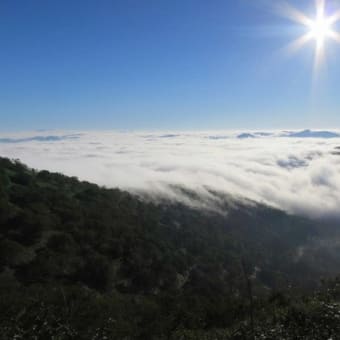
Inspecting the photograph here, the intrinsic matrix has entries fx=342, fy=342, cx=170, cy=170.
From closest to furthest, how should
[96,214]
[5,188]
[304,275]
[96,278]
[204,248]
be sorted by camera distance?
[96,278]
[5,188]
[96,214]
[204,248]
[304,275]

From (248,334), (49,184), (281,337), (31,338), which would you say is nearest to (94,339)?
(31,338)

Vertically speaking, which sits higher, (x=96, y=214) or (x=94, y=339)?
(x=94, y=339)

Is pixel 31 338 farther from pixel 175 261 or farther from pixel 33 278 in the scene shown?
pixel 175 261

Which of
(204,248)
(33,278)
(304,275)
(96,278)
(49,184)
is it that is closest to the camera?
(33,278)

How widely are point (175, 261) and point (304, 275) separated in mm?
96025

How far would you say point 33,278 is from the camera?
5684 centimetres

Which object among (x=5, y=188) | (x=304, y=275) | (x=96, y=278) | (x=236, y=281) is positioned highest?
(x=5, y=188)

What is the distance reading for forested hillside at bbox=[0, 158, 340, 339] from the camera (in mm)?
19703

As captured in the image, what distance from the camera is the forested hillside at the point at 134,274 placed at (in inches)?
776

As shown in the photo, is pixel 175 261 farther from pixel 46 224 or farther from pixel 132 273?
pixel 46 224

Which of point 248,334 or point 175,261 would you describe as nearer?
point 248,334

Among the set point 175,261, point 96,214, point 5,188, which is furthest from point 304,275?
point 5,188

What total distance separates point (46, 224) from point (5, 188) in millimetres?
23050

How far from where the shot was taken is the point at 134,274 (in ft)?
269
